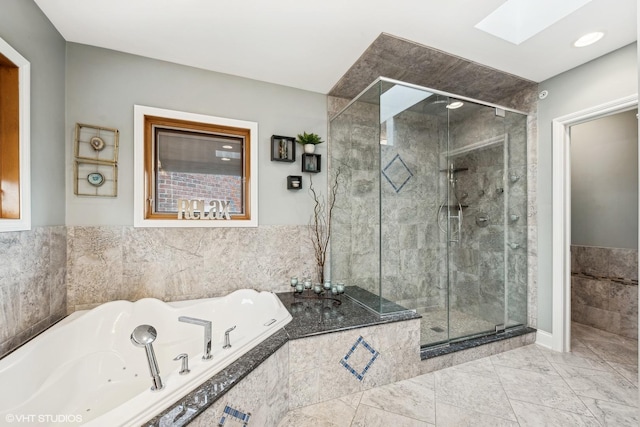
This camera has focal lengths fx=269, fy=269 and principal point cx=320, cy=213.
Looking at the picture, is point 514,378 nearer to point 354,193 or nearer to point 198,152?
point 354,193

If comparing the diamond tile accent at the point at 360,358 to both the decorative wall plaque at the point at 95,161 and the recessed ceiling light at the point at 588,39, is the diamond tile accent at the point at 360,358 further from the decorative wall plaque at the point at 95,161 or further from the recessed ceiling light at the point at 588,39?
the recessed ceiling light at the point at 588,39

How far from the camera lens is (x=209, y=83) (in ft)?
7.70

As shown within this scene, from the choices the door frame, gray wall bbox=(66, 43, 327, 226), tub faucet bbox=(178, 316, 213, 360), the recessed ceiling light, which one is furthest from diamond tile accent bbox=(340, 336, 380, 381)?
the recessed ceiling light

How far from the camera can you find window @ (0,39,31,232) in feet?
4.85

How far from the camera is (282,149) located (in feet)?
8.28

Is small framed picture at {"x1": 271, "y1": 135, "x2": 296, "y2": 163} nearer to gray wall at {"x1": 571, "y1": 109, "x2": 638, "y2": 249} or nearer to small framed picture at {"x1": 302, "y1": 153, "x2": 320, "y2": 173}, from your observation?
small framed picture at {"x1": 302, "y1": 153, "x2": 320, "y2": 173}

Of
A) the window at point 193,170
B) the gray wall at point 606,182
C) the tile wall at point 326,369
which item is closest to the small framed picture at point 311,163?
the window at point 193,170

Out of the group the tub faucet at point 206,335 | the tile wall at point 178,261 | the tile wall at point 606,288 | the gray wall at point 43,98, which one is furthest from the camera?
the tile wall at point 606,288

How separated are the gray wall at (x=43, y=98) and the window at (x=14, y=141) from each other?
9 cm

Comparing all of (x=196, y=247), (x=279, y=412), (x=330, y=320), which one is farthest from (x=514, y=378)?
(x=196, y=247)

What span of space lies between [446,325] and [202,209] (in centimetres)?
234

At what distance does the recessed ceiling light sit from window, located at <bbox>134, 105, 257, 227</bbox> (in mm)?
2600

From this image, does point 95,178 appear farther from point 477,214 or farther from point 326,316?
point 477,214

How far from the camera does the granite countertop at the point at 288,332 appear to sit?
3.32 feet
